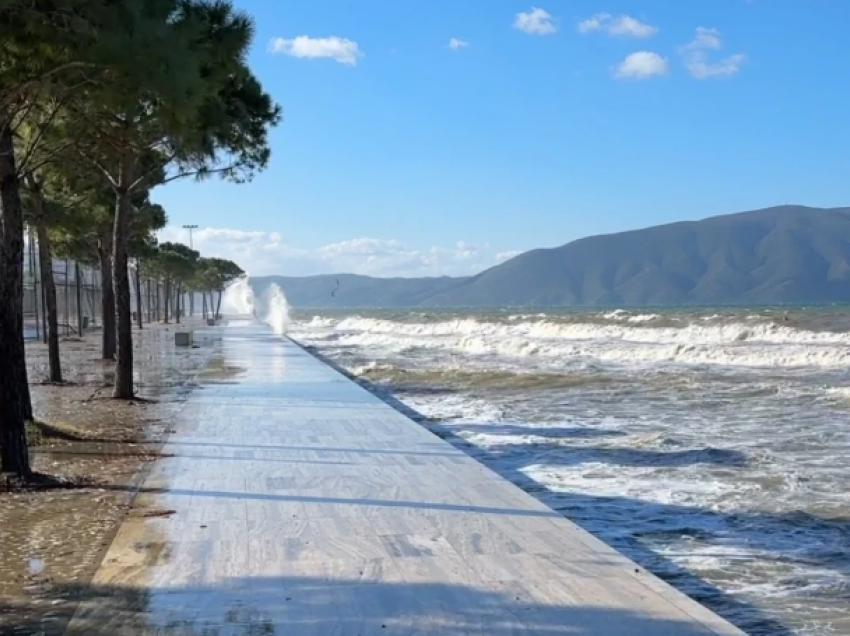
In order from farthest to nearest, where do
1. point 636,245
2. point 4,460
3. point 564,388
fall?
point 636,245 → point 564,388 → point 4,460

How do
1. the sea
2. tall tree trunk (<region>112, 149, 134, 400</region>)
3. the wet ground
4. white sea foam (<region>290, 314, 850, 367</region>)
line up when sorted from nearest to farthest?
the wet ground, the sea, tall tree trunk (<region>112, 149, 134, 400</region>), white sea foam (<region>290, 314, 850, 367</region>)

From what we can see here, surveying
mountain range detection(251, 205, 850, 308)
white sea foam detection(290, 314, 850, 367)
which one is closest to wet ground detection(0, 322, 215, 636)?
white sea foam detection(290, 314, 850, 367)

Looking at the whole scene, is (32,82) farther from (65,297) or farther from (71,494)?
(65,297)

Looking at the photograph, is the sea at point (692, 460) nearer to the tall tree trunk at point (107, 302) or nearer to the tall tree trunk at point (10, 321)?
the tall tree trunk at point (10, 321)

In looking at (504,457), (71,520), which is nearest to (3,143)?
(71,520)

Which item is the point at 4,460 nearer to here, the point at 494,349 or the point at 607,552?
the point at 607,552

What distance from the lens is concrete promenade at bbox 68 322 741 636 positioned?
363cm

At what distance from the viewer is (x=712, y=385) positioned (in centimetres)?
1738

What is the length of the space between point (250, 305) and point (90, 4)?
104 metres

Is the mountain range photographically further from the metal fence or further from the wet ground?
the wet ground

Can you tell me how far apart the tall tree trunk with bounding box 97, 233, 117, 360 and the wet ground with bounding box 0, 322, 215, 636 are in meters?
4.07

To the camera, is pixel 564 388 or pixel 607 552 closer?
pixel 607 552

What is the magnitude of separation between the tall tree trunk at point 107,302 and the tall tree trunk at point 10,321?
37.7 ft

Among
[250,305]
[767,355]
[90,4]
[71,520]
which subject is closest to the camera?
[90,4]
